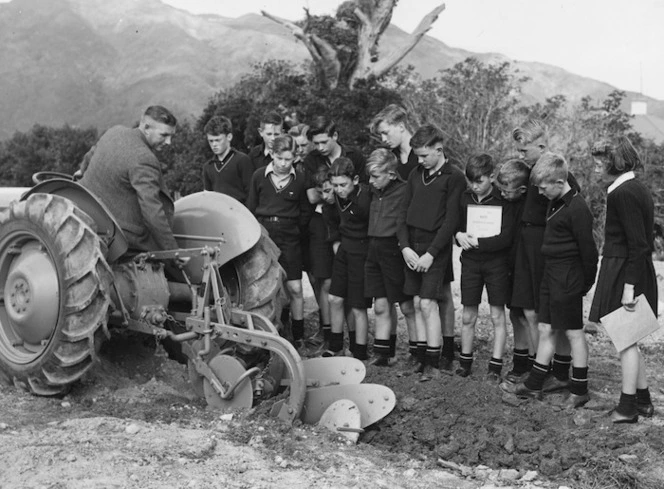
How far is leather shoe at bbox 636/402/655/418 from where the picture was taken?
199 inches

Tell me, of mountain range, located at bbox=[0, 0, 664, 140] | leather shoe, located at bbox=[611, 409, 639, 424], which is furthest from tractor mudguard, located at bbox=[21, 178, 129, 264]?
mountain range, located at bbox=[0, 0, 664, 140]

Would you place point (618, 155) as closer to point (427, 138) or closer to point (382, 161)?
point (427, 138)

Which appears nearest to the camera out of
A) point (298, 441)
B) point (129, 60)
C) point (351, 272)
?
point (298, 441)

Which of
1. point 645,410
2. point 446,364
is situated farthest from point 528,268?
point 645,410

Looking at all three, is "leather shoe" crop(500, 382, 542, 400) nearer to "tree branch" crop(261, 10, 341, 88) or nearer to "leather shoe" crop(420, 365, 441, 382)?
"leather shoe" crop(420, 365, 441, 382)

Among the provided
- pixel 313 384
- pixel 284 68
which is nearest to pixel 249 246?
pixel 313 384

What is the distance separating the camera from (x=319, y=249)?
6664 mm

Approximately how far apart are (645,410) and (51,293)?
3.44 meters

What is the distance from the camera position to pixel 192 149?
20172 millimetres

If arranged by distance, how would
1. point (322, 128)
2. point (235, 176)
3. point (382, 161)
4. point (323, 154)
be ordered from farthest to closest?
point (235, 176)
point (323, 154)
point (322, 128)
point (382, 161)

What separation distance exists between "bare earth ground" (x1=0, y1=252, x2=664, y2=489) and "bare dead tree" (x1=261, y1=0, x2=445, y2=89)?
15.0m

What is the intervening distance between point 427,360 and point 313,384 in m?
1.22

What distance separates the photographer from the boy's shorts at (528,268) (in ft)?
18.1

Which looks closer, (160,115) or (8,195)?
(160,115)
